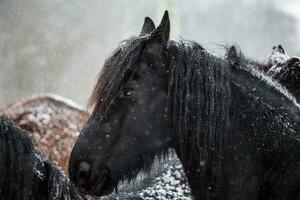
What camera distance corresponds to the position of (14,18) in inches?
702

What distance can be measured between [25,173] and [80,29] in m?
16.7

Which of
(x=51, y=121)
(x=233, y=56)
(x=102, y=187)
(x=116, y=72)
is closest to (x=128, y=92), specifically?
(x=116, y=72)

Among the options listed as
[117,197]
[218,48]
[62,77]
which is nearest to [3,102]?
[62,77]

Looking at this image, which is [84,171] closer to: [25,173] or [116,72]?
[25,173]

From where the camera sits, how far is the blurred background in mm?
16656

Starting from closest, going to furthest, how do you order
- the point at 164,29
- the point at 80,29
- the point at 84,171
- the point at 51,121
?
the point at 84,171 < the point at 164,29 < the point at 51,121 < the point at 80,29

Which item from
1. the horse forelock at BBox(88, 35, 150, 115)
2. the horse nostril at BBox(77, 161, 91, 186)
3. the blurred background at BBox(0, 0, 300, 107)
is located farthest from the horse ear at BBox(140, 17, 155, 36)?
the blurred background at BBox(0, 0, 300, 107)

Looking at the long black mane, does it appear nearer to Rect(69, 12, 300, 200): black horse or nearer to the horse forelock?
Rect(69, 12, 300, 200): black horse

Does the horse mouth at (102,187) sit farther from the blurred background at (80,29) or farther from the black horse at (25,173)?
the blurred background at (80,29)

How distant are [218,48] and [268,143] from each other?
1.84 ft

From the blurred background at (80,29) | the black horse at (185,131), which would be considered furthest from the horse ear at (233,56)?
the blurred background at (80,29)

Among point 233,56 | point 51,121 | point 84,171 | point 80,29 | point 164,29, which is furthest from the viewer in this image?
point 80,29

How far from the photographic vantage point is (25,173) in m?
2.49

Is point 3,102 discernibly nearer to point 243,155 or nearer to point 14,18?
point 14,18
